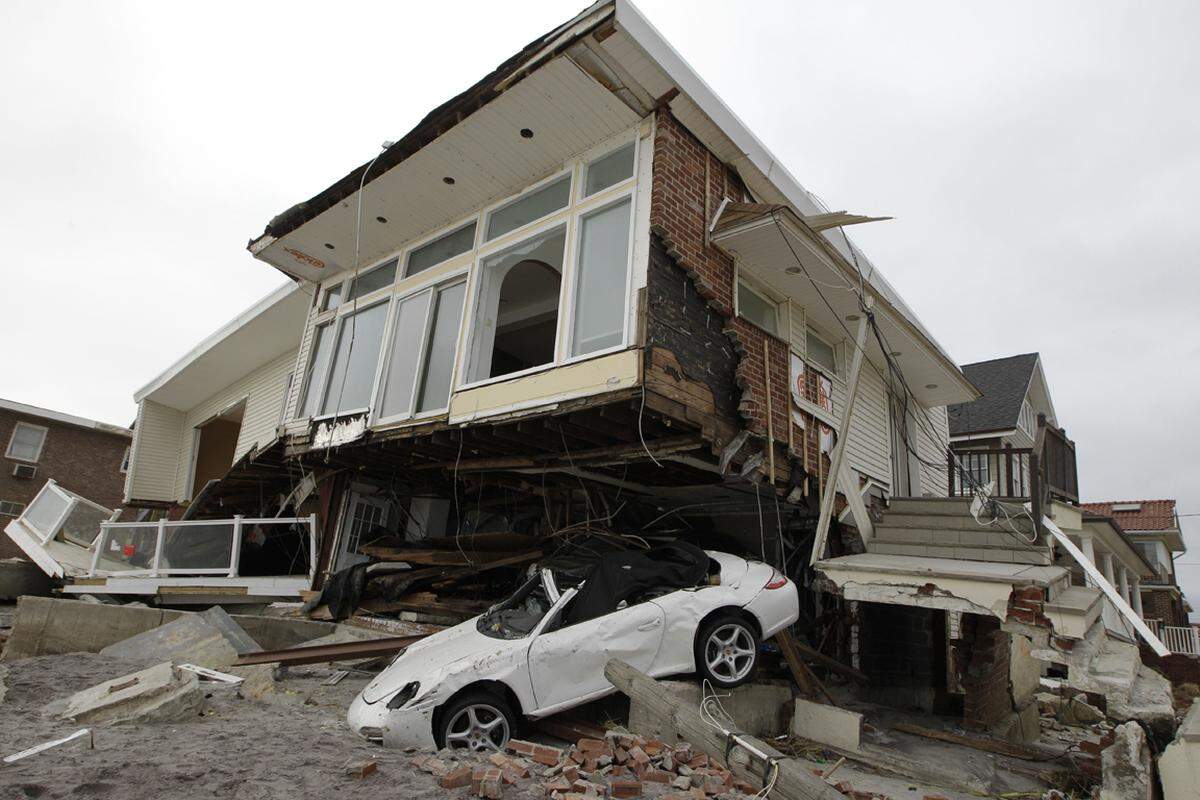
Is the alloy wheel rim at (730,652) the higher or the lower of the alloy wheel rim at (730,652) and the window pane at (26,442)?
the lower

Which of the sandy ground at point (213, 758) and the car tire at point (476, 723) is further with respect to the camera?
the car tire at point (476, 723)

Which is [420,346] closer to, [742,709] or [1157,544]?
[742,709]

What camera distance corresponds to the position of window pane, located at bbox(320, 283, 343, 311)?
11809 millimetres

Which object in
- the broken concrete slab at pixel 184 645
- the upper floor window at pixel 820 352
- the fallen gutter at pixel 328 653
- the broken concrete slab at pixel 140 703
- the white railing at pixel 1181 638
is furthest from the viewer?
the white railing at pixel 1181 638

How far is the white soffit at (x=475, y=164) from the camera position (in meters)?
7.36

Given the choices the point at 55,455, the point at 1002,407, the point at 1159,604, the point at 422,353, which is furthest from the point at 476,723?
the point at 1159,604

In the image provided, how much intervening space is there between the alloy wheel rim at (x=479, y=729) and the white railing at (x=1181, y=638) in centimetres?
2687

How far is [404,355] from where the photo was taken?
9.70m

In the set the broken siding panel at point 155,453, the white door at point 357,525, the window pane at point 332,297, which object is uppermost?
the window pane at point 332,297

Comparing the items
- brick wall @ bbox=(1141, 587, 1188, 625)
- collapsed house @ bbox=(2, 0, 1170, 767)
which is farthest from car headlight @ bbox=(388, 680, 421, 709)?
brick wall @ bbox=(1141, 587, 1188, 625)

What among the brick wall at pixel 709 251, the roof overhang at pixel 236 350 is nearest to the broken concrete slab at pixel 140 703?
the brick wall at pixel 709 251

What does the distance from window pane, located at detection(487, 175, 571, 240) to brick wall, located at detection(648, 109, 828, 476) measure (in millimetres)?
1425

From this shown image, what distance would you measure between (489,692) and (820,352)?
7267mm

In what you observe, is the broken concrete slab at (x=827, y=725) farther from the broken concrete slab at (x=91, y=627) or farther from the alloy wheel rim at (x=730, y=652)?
the broken concrete slab at (x=91, y=627)
